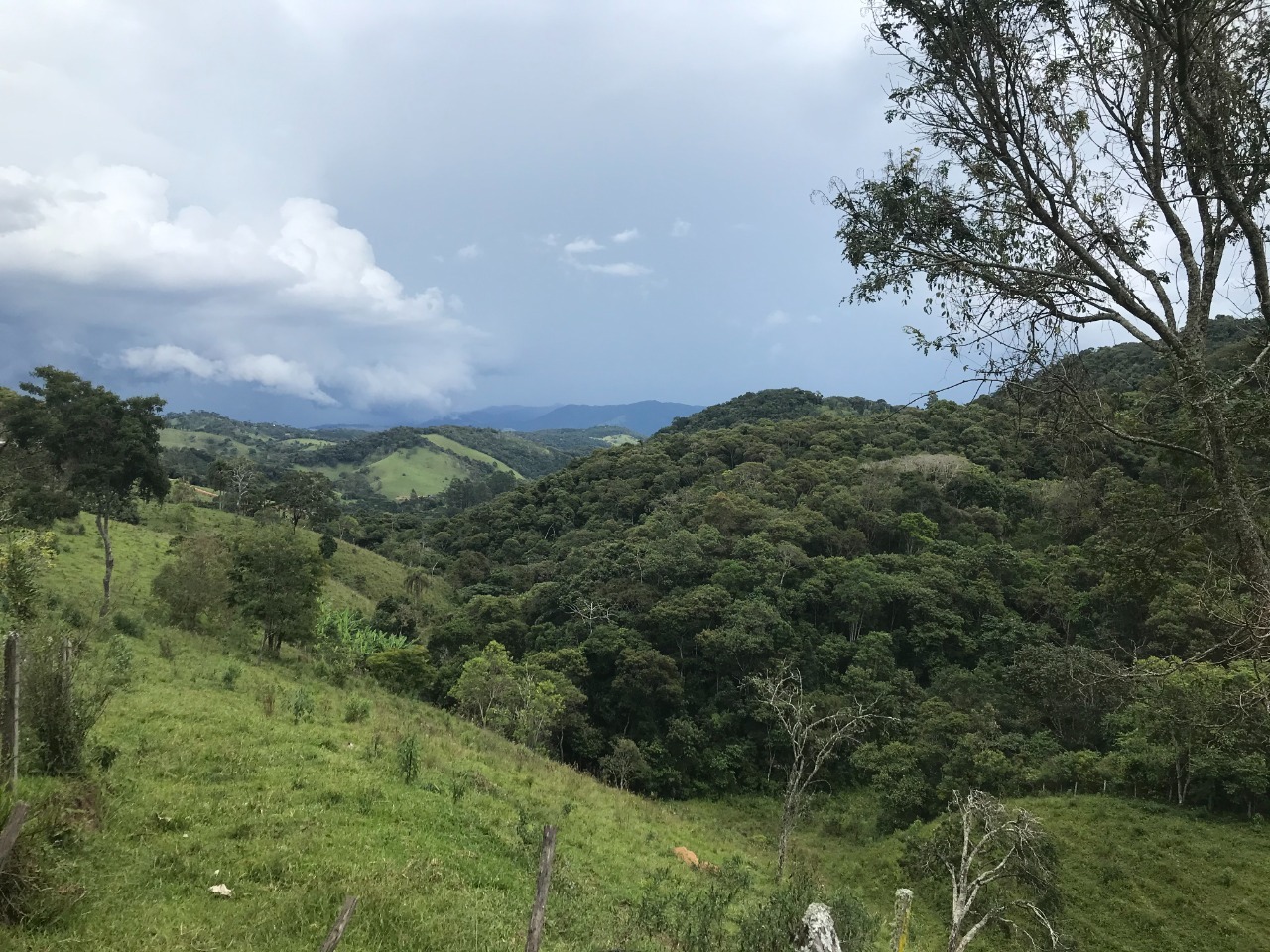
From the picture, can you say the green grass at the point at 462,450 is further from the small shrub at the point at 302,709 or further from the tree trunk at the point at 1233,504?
the tree trunk at the point at 1233,504

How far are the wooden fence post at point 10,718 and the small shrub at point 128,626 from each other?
600 inches

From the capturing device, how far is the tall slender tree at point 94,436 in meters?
21.0

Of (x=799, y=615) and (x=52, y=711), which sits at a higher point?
(x=52, y=711)

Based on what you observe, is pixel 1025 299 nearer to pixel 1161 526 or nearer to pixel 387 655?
pixel 1161 526

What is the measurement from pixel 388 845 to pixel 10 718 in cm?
407

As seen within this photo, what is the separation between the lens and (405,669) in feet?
109

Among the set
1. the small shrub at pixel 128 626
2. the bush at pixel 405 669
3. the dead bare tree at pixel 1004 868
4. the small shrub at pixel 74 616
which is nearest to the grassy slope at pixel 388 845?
the small shrub at pixel 128 626

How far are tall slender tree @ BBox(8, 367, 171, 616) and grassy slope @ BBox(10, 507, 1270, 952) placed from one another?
13.1 feet

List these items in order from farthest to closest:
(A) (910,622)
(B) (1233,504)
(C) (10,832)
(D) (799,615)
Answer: (D) (799,615) → (A) (910,622) → (B) (1233,504) → (C) (10,832)

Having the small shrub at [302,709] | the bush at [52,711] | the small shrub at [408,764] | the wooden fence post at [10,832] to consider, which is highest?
the wooden fence post at [10,832]

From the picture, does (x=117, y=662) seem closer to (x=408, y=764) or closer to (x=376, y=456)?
(x=408, y=764)

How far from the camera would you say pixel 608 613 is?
38.8 metres

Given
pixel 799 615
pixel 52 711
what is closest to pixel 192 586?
pixel 52 711

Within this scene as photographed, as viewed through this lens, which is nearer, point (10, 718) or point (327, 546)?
point (10, 718)
